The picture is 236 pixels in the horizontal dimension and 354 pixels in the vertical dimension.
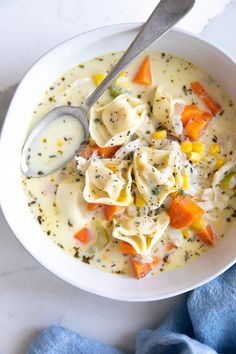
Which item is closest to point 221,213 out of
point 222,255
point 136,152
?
point 222,255

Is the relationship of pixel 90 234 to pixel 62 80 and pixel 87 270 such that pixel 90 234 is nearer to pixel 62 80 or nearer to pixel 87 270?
pixel 87 270

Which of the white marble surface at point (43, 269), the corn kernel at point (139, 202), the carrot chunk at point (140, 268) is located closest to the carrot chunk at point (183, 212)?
the corn kernel at point (139, 202)

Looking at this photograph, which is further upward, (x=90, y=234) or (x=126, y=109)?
(x=126, y=109)

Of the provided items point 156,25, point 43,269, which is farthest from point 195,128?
point 43,269

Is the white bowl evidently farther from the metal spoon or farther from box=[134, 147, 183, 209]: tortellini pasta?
box=[134, 147, 183, 209]: tortellini pasta

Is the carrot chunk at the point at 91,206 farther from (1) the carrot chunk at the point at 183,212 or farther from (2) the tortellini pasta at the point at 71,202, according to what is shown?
(1) the carrot chunk at the point at 183,212

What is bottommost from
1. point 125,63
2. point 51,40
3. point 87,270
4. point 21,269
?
point 21,269
